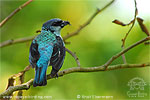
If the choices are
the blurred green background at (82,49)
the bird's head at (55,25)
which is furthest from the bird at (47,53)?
the blurred green background at (82,49)

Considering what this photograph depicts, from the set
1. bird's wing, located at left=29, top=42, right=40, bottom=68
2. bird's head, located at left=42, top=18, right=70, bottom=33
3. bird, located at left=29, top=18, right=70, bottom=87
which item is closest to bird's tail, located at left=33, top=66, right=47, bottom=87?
bird, located at left=29, top=18, right=70, bottom=87

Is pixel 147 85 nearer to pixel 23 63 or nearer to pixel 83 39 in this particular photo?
pixel 83 39

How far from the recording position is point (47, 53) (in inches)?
135

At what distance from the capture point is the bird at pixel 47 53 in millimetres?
3127

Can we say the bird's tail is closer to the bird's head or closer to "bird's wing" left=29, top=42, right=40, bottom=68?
"bird's wing" left=29, top=42, right=40, bottom=68

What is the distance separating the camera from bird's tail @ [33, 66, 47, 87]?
2.95 meters

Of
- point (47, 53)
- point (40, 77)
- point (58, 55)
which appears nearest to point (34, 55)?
point (47, 53)

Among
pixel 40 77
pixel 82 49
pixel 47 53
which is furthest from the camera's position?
pixel 82 49

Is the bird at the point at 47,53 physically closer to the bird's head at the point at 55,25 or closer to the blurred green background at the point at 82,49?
the bird's head at the point at 55,25

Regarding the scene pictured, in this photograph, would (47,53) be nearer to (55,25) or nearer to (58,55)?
(58,55)

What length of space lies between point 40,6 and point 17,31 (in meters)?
0.76

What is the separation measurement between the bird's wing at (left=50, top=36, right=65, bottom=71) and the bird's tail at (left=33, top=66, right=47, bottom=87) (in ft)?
0.51

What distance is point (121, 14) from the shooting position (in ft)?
16.1

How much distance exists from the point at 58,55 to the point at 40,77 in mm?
528
